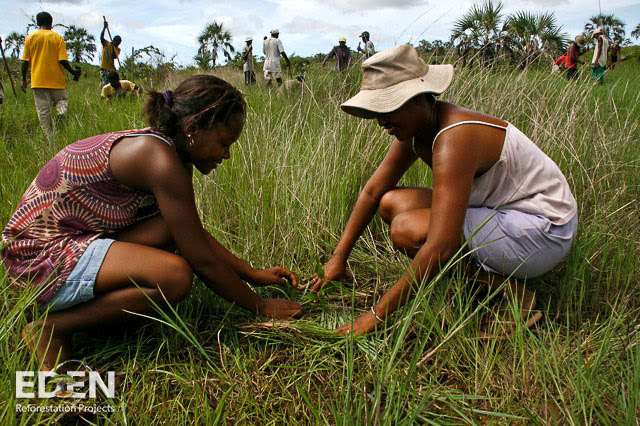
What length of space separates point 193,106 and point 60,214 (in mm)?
519

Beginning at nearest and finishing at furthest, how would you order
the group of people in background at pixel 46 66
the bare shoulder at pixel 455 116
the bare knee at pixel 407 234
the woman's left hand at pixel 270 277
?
the bare shoulder at pixel 455 116 → the bare knee at pixel 407 234 → the woman's left hand at pixel 270 277 → the group of people in background at pixel 46 66

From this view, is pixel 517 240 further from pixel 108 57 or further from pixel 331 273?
pixel 108 57

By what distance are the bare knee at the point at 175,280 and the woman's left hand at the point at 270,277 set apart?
1.14 feet

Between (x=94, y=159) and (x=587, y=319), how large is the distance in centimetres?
164

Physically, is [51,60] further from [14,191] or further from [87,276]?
[87,276]

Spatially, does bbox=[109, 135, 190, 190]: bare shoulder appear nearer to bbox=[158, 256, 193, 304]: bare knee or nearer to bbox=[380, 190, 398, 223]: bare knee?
bbox=[158, 256, 193, 304]: bare knee

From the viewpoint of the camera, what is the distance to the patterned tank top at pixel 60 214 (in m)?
1.33

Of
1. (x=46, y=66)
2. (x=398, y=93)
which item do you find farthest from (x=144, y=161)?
(x=46, y=66)

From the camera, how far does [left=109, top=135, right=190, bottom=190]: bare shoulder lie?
131 cm

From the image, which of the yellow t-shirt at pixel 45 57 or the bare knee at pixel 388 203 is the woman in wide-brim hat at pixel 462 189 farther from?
the yellow t-shirt at pixel 45 57

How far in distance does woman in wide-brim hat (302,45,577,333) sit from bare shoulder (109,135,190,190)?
0.56 meters

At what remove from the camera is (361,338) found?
1.42 meters

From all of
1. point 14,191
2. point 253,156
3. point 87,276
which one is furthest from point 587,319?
point 14,191

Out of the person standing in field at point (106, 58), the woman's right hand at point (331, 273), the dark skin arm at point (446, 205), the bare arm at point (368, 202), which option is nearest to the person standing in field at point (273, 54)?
the person standing in field at point (106, 58)
